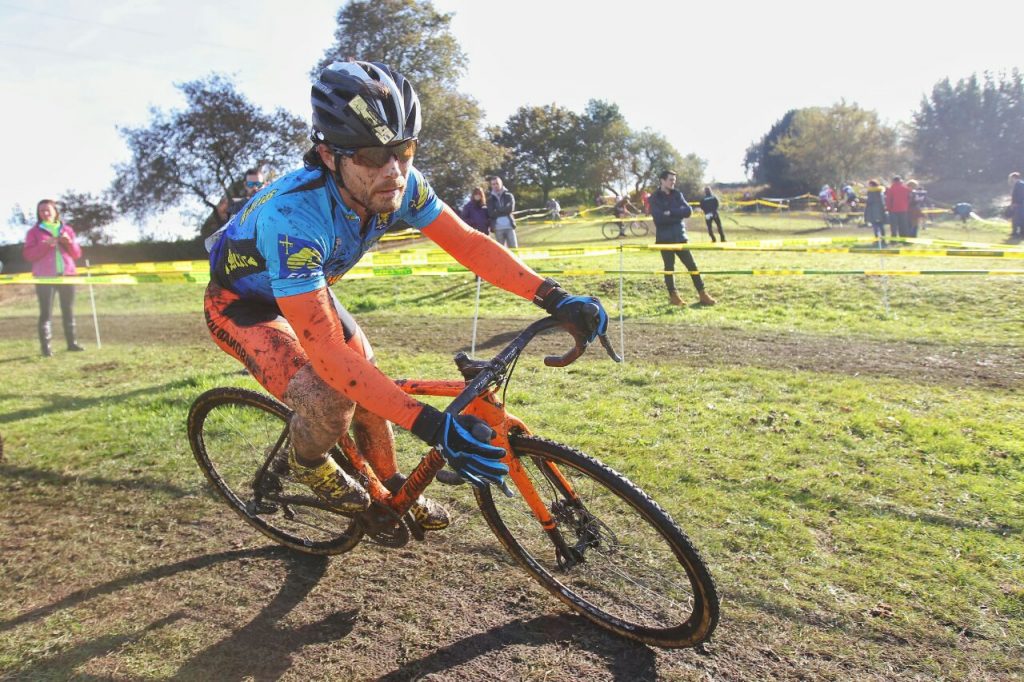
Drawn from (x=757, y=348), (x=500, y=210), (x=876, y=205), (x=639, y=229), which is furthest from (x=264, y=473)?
(x=639, y=229)

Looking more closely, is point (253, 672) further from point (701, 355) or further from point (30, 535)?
point (701, 355)

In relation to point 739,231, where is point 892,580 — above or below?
below

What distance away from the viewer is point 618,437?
5996 millimetres

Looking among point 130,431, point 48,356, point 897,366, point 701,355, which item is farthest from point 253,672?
point 48,356

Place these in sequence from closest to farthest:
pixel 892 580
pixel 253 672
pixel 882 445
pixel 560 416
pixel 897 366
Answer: pixel 253 672
pixel 892 580
pixel 882 445
pixel 560 416
pixel 897 366

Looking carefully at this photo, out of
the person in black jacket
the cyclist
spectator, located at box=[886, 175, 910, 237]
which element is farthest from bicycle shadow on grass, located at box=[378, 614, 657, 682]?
spectator, located at box=[886, 175, 910, 237]

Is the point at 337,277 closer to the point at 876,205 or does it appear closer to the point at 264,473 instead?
the point at 264,473

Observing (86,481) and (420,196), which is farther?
(86,481)

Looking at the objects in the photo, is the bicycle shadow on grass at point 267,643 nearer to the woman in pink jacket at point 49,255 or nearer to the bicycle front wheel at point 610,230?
the woman in pink jacket at point 49,255

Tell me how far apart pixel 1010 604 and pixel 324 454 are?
11.6ft

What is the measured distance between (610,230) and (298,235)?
31185 mm

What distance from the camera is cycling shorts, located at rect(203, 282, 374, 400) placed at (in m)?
3.38

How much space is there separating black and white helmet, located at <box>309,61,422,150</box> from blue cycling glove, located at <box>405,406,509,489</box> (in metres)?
1.26

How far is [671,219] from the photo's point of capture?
12.7m
